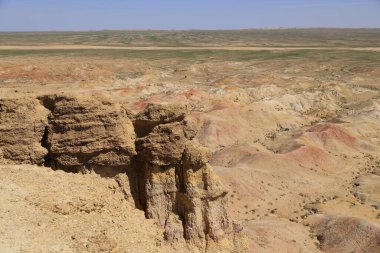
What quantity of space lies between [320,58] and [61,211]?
436ft

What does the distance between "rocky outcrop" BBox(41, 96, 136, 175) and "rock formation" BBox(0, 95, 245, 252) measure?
3 centimetres

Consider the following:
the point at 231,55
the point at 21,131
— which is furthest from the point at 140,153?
the point at 231,55

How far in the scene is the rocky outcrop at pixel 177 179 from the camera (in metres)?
17.7

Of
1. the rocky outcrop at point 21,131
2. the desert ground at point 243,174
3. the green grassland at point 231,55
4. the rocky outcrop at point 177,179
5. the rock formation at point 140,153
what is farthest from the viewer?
the green grassland at point 231,55

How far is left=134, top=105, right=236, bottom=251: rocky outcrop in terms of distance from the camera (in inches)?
696

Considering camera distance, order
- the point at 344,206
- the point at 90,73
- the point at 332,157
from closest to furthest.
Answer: the point at 344,206
the point at 332,157
the point at 90,73

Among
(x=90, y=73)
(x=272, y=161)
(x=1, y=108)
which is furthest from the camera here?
(x=90, y=73)

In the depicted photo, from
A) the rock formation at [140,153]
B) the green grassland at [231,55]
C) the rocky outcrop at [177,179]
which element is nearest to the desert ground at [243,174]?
the rock formation at [140,153]

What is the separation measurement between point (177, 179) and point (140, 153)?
5.89 feet

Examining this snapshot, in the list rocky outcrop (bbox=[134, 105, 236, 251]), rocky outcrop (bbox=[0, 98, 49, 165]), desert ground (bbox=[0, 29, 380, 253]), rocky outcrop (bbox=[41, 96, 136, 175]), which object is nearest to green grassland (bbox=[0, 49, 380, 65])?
desert ground (bbox=[0, 29, 380, 253])

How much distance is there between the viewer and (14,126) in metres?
16.9

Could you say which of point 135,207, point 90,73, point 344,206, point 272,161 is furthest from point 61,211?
point 90,73

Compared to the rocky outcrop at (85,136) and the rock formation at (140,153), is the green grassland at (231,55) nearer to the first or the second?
the rock formation at (140,153)

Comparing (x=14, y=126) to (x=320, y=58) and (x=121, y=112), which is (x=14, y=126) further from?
(x=320, y=58)
